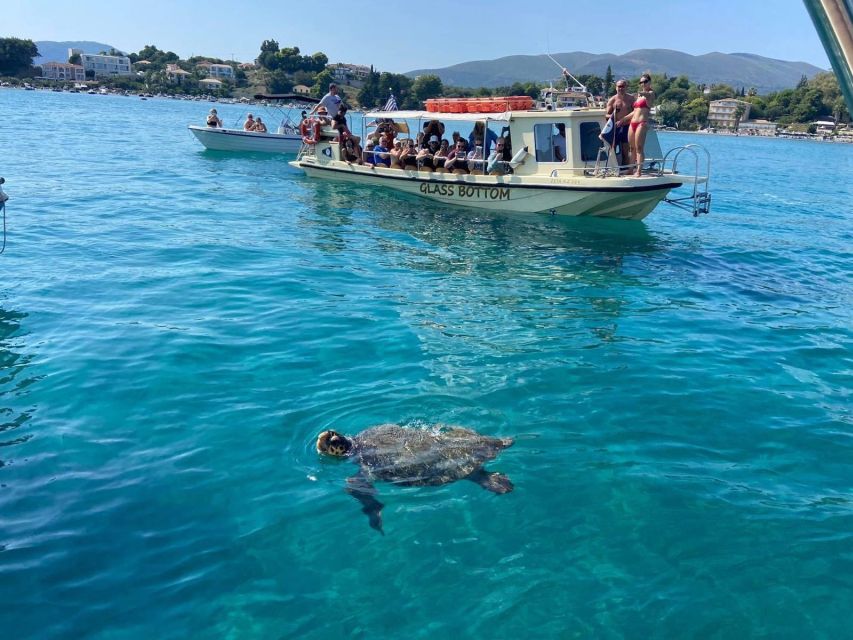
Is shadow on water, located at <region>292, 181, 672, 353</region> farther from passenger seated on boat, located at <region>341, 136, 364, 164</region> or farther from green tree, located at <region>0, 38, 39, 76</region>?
green tree, located at <region>0, 38, 39, 76</region>

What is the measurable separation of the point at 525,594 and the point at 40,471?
4.98m

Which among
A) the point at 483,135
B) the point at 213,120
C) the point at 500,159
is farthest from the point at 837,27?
the point at 213,120

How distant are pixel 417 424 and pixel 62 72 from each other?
214810 millimetres

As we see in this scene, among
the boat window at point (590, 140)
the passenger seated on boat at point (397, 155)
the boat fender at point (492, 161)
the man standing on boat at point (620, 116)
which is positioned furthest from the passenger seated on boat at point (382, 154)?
the man standing on boat at point (620, 116)

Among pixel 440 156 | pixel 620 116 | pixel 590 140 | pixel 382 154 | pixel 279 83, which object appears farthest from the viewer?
pixel 279 83

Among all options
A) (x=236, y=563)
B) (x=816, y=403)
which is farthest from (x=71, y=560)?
(x=816, y=403)

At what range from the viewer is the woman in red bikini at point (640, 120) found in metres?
17.0

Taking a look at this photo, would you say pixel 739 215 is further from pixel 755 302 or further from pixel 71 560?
pixel 71 560

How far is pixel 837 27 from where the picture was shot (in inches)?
67.7

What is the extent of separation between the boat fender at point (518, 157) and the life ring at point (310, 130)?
10135 mm

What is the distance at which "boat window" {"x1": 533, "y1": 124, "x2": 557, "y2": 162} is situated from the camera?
19.6 metres

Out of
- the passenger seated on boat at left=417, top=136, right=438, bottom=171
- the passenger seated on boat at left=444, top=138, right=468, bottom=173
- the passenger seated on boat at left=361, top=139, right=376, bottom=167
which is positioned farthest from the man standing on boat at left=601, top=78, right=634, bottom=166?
the passenger seated on boat at left=361, top=139, right=376, bottom=167

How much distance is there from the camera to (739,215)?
82.7 feet

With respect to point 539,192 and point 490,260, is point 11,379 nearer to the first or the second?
point 490,260
